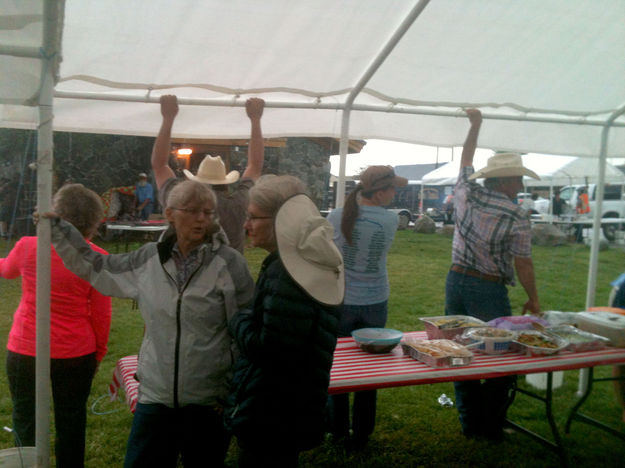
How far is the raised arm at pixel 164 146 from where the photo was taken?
2.68 metres

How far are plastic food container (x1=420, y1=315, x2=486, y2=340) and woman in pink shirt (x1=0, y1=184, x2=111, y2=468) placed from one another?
1877 mm

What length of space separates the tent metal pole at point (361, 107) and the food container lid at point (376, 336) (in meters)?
1.51

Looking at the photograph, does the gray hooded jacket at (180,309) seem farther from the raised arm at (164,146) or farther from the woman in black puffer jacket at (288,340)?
the raised arm at (164,146)

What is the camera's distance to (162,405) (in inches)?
73.2

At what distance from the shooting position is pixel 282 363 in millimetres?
1500

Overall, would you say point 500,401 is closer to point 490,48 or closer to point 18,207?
point 490,48

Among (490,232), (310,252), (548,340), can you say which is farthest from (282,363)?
(490,232)

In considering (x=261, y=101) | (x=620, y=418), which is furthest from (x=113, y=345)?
(x=620, y=418)

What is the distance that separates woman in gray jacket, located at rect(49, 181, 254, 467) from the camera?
184cm

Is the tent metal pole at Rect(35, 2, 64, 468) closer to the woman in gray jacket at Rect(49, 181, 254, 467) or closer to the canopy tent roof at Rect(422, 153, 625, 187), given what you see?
the woman in gray jacket at Rect(49, 181, 254, 467)

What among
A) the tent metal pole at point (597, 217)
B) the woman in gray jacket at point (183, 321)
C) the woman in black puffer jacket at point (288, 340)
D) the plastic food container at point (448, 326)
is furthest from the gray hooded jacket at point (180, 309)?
the tent metal pole at point (597, 217)

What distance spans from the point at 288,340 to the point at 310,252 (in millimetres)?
272

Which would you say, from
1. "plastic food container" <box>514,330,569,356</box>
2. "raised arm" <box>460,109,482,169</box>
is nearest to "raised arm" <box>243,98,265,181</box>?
"raised arm" <box>460,109,482,169</box>

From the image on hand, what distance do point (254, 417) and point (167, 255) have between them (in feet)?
2.52
